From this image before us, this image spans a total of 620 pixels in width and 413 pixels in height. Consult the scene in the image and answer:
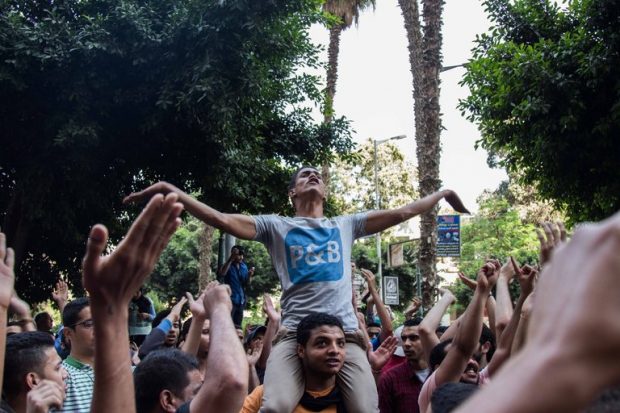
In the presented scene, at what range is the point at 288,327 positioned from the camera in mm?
4777

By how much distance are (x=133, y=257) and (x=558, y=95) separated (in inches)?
463

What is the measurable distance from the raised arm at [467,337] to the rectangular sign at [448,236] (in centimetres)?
1308

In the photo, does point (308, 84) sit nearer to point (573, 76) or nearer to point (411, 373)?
point (573, 76)

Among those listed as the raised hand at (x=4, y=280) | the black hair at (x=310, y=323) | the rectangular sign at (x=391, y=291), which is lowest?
the rectangular sign at (x=391, y=291)

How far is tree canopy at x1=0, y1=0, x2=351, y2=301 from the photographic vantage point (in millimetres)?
11602

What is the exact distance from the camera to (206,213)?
430 cm

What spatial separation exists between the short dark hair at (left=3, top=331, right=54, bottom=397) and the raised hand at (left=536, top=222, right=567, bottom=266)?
8.41 ft

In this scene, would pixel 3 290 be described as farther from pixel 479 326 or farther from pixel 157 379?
pixel 479 326

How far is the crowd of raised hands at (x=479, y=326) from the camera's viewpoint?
0.64 m

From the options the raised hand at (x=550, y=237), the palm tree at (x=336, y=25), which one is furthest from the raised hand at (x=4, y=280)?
the palm tree at (x=336, y=25)

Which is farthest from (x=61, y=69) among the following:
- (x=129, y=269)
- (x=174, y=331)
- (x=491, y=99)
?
(x=129, y=269)

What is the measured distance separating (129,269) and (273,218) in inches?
119

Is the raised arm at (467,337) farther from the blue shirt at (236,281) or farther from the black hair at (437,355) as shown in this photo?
the blue shirt at (236,281)

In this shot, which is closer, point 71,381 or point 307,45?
point 71,381
